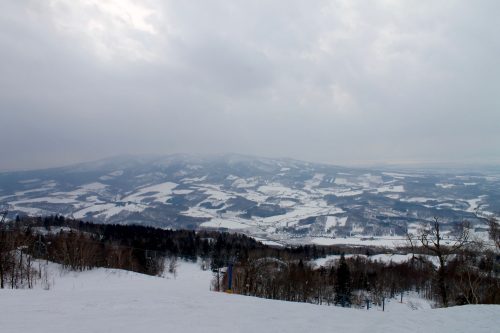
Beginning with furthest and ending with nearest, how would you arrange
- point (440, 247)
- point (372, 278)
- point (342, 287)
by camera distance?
point (372, 278), point (342, 287), point (440, 247)

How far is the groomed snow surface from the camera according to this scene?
7848mm

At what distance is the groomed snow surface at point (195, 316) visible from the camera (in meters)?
7.85

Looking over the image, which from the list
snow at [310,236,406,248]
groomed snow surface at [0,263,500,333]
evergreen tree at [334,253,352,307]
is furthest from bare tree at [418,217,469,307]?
snow at [310,236,406,248]

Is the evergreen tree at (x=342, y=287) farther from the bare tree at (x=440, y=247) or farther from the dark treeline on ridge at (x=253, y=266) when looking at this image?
the bare tree at (x=440, y=247)

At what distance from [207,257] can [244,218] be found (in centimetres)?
→ 11185

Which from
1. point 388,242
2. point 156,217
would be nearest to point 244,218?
point 156,217

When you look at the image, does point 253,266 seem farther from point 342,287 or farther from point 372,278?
point 372,278

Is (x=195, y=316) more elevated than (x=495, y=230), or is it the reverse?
(x=495, y=230)

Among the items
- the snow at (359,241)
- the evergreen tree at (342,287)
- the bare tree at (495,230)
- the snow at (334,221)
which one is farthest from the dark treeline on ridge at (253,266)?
the snow at (334,221)

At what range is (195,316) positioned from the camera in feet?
30.5

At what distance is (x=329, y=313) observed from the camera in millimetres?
11031

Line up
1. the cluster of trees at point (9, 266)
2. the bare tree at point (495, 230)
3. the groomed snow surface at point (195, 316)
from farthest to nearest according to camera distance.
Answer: the bare tree at point (495, 230) → the cluster of trees at point (9, 266) → the groomed snow surface at point (195, 316)

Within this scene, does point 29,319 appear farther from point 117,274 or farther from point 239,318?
point 117,274

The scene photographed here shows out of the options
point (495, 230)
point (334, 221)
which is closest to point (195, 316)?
point (495, 230)
